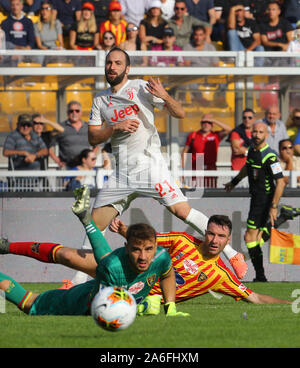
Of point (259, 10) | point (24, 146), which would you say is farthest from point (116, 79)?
point (259, 10)

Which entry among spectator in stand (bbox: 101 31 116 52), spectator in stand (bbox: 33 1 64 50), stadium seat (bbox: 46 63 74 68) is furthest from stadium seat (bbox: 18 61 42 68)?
spectator in stand (bbox: 101 31 116 52)

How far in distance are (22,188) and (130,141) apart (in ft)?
17.7

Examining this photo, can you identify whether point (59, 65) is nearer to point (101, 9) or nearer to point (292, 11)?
point (101, 9)

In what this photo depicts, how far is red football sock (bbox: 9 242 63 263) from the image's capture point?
28.2 feet

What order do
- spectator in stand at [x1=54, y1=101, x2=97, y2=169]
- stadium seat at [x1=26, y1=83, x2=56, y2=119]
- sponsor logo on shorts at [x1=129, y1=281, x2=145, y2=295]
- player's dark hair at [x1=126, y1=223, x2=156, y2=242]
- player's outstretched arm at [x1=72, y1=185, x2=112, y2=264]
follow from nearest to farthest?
player's dark hair at [x1=126, y1=223, x2=156, y2=242] → player's outstretched arm at [x1=72, y1=185, x2=112, y2=264] → sponsor logo on shorts at [x1=129, y1=281, x2=145, y2=295] → spectator in stand at [x1=54, y1=101, x2=97, y2=169] → stadium seat at [x1=26, y1=83, x2=56, y2=119]

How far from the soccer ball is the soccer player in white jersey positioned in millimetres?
3155

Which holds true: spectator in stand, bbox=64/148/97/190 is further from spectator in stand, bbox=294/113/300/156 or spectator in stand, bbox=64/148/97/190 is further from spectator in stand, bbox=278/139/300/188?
spectator in stand, bbox=294/113/300/156

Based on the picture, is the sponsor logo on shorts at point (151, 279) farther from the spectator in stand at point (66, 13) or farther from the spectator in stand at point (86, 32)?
the spectator in stand at point (66, 13)

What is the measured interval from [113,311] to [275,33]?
1291 cm

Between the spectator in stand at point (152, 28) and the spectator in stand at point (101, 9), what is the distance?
0.89 metres

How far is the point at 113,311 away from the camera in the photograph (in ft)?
21.6

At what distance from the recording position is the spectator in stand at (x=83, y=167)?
49.9ft

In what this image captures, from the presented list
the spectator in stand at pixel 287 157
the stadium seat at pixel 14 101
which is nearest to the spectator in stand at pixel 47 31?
the stadium seat at pixel 14 101

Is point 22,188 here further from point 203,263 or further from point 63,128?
point 203,263
